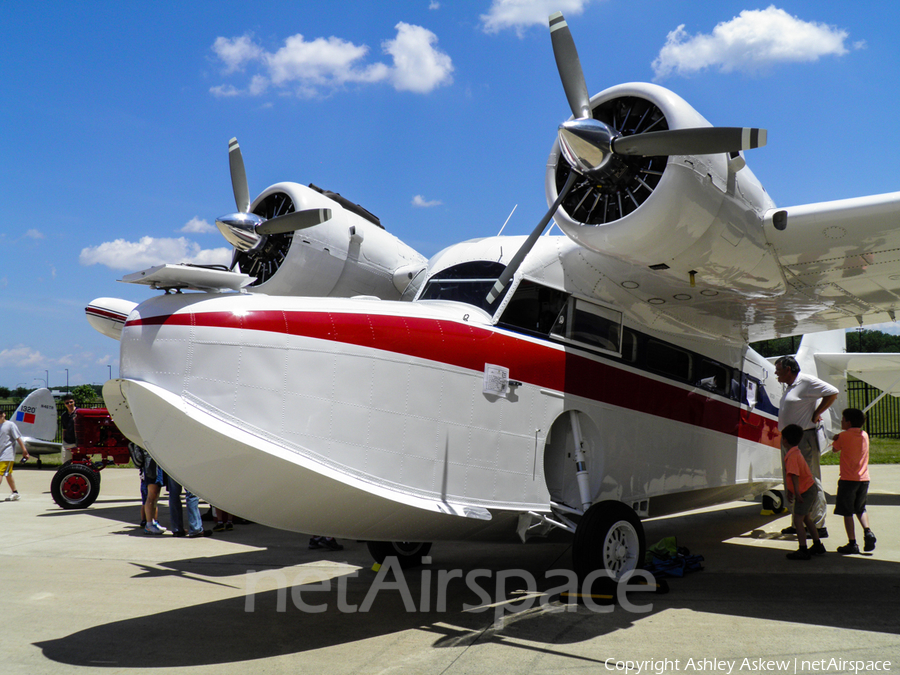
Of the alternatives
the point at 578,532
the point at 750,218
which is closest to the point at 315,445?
the point at 578,532

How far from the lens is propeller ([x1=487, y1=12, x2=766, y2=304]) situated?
507 cm

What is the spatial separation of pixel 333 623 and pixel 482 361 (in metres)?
2.44

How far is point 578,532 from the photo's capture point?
19.3 feet

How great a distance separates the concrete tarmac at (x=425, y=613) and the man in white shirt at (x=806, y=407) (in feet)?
3.73

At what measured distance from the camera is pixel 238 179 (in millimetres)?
9133

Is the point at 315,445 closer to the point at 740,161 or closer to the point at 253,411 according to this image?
the point at 253,411

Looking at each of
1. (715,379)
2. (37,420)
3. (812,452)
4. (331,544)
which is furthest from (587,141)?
(37,420)

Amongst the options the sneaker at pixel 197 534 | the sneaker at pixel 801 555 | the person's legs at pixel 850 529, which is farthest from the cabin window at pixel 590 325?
the sneaker at pixel 197 534

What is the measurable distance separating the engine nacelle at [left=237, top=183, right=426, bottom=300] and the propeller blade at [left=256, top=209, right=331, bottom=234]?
966mm

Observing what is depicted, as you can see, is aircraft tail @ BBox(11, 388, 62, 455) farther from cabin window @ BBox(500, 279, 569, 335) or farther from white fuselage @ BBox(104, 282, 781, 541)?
cabin window @ BBox(500, 279, 569, 335)

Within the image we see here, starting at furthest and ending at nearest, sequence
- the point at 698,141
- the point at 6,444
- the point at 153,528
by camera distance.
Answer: the point at 6,444
the point at 153,528
the point at 698,141

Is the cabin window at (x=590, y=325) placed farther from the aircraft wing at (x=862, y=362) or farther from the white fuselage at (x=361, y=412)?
the aircraft wing at (x=862, y=362)

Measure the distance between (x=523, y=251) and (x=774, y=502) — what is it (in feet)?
29.7

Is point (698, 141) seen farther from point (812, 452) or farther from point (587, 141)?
point (812, 452)
